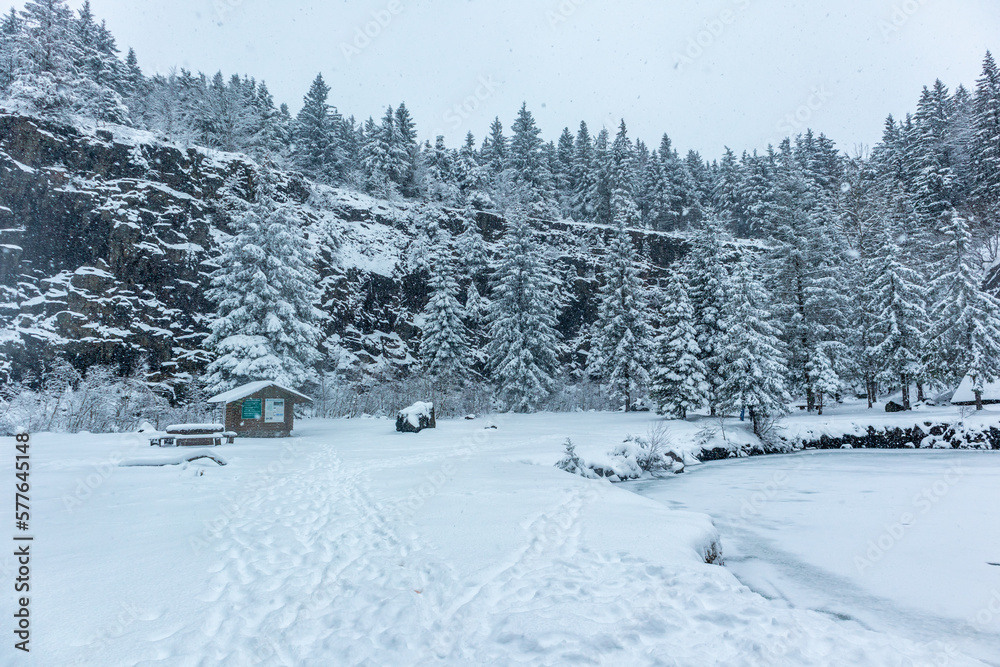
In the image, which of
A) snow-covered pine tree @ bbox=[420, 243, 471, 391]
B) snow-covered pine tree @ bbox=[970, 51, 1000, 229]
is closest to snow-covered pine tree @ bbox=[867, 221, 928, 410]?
snow-covered pine tree @ bbox=[970, 51, 1000, 229]

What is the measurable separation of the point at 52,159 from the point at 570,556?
37709mm

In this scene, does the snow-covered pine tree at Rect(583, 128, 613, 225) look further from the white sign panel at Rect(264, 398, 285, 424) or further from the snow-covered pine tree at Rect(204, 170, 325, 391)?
the white sign panel at Rect(264, 398, 285, 424)

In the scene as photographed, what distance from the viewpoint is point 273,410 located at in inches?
796

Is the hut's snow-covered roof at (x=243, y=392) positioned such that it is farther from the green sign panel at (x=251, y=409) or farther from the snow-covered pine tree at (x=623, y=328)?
the snow-covered pine tree at (x=623, y=328)

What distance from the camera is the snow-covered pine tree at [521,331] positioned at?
1326 inches

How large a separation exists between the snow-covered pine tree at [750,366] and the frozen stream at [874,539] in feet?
15.9

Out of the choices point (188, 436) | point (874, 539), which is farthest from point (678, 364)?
point (188, 436)

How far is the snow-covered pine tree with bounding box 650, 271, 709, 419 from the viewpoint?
25.0 metres

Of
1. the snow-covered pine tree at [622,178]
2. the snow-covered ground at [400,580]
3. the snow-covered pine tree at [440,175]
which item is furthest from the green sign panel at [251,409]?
the snow-covered pine tree at [622,178]

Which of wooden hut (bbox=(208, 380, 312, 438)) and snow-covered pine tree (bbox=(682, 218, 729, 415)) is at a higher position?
snow-covered pine tree (bbox=(682, 218, 729, 415))

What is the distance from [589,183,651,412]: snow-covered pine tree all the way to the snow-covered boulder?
1539 cm

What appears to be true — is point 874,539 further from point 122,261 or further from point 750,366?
point 122,261

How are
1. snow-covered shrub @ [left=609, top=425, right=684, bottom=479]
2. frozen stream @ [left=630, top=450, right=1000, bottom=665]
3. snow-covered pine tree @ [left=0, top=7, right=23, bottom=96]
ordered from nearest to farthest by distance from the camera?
frozen stream @ [left=630, top=450, right=1000, bottom=665]
snow-covered shrub @ [left=609, top=425, right=684, bottom=479]
snow-covered pine tree @ [left=0, top=7, right=23, bottom=96]

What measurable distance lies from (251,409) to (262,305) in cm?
607
